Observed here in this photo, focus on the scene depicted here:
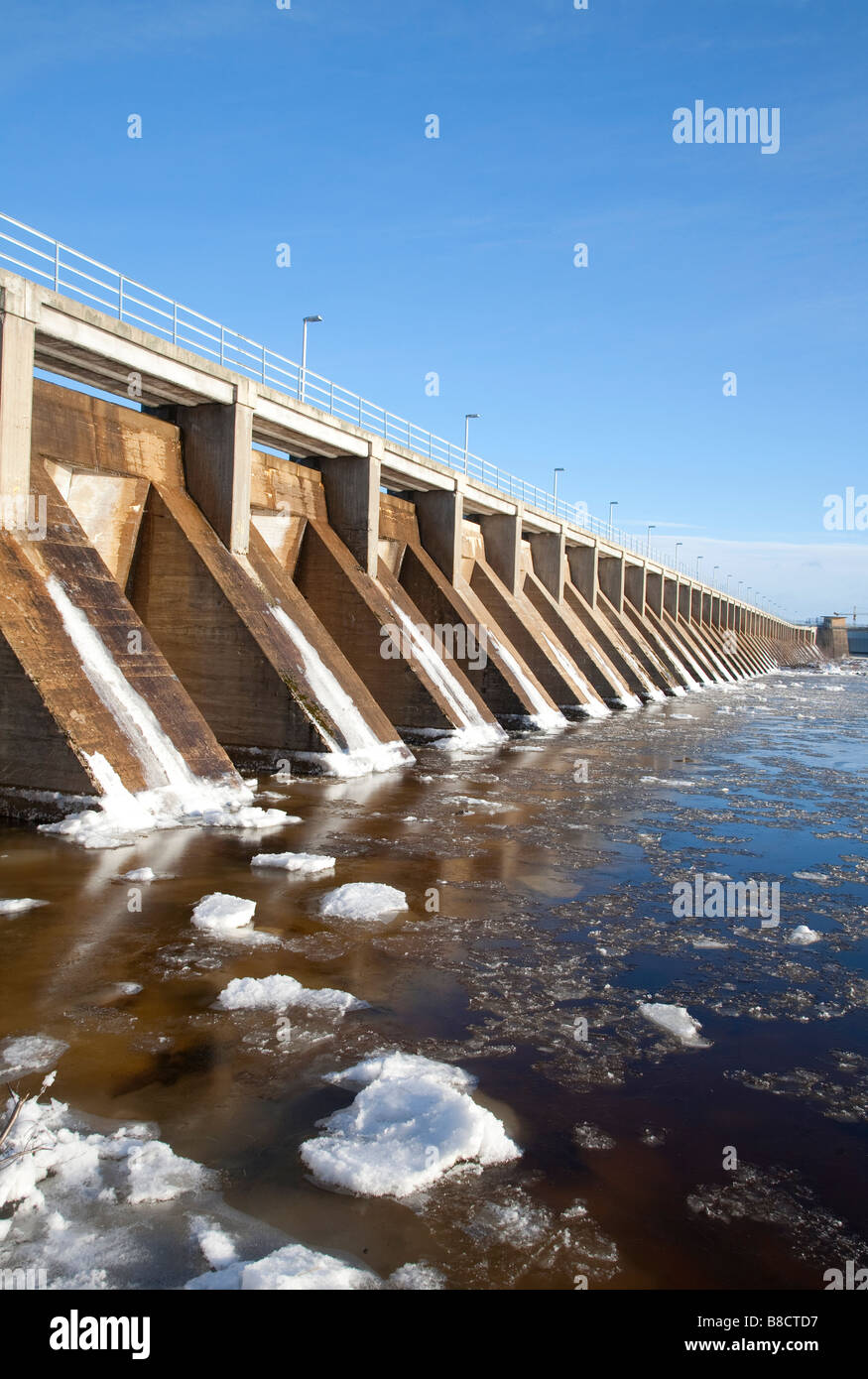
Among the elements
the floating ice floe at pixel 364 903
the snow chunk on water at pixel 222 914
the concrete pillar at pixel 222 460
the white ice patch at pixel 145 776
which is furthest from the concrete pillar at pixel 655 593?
the snow chunk on water at pixel 222 914

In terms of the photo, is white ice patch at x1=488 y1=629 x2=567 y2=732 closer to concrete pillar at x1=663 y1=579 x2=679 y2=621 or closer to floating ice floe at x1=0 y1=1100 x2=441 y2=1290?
floating ice floe at x1=0 y1=1100 x2=441 y2=1290

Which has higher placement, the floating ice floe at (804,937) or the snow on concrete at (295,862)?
the snow on concrete at (295,862)

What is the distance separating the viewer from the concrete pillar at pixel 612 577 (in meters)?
43.5

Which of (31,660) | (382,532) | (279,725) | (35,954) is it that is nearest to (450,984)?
(35,954)

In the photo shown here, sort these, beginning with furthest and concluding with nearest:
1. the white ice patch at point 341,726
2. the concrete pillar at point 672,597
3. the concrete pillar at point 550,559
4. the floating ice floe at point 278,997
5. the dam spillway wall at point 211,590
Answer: the concrete pillar at point 672,597 → the concrete pillar at point 550,559 → the white ice patch at point 341,726 → the dam spillway wall at point 211,590 → the floating ice floe at point 278,997

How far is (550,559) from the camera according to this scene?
34688 millimetres

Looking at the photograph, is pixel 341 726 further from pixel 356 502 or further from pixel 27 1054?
pixel 27 1054

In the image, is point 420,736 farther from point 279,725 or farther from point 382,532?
point 382,532

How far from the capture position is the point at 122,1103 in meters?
4.29

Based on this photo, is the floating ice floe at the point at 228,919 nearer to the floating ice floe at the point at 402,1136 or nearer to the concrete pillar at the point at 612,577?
the floating ice floe at the point at 402,1136

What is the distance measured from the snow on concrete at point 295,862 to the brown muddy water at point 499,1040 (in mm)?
220

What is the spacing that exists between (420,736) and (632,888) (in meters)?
11.1

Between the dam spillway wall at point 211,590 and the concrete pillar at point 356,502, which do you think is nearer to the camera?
the dam spillway wall at point 211,590

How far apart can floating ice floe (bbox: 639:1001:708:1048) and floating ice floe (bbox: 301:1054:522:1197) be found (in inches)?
58.6
